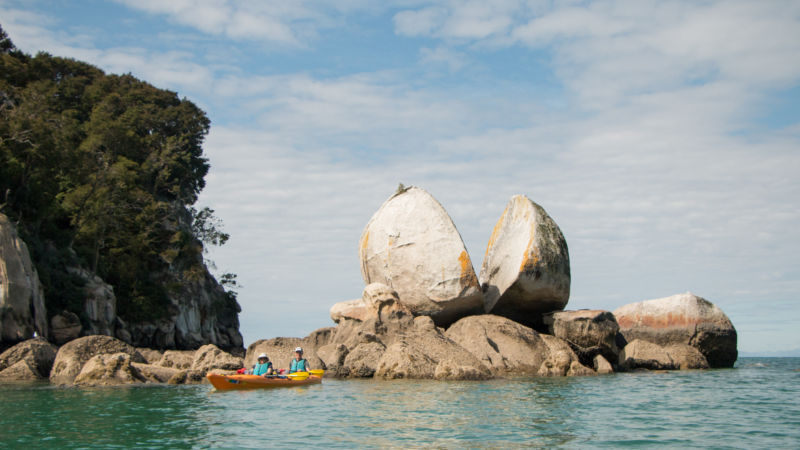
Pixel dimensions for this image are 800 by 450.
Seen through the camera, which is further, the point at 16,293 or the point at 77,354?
the point at 16,293

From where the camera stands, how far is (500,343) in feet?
71.6

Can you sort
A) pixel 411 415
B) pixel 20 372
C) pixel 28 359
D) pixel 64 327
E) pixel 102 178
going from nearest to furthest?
pixel 411 415
pixel 20 372
pixel 28 359
pixel 64 327
pixel 102 178

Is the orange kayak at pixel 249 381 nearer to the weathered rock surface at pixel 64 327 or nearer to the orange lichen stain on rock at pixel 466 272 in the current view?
the orange lichen stain on rock at pixel 466 272

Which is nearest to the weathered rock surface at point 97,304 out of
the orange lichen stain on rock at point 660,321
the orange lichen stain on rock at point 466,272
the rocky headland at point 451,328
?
the rocky headland at point 451,328

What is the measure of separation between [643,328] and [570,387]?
9458 millimetres

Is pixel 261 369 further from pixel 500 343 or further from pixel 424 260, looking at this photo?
pixel 500 343

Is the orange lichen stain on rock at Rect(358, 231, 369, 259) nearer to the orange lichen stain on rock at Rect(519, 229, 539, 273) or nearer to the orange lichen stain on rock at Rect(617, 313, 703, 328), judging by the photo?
the orange lichen stain on rock at Rect(519, 229, 539, 273)

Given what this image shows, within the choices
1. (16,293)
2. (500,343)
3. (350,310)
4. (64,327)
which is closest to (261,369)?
(350,310)

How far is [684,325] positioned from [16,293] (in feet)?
76.2

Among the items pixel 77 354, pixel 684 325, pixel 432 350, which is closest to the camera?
pixel 432 350

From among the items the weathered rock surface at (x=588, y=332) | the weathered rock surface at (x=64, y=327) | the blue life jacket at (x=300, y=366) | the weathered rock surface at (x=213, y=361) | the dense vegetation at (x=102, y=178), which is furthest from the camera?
the dense vegetation at (x=102, y=178)

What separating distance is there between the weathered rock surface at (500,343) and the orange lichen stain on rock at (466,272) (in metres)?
1.15

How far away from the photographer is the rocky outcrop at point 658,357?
79.2ft

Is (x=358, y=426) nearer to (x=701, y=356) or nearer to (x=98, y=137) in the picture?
(x=701, y=356)
